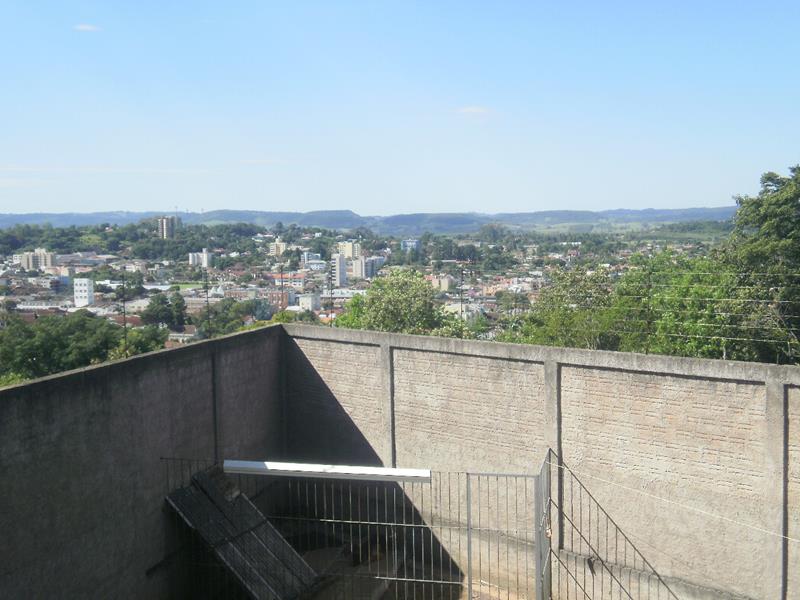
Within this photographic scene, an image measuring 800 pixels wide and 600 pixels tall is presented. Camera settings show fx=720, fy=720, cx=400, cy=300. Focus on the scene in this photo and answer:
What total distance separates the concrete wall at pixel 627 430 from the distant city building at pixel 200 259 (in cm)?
7883

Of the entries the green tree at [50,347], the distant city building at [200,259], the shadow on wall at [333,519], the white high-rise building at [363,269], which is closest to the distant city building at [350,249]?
the white high-rise building at [363,269]

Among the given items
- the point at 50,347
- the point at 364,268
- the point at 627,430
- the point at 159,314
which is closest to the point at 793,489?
the point at 627,430

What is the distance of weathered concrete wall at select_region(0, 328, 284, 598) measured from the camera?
26.3 feet

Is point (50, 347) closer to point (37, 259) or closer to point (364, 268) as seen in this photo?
point (37, 259)

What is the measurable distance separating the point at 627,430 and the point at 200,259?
8962 cm

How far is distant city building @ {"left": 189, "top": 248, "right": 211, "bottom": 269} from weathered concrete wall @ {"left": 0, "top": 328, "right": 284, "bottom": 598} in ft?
260

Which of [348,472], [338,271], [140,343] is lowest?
[140,343]

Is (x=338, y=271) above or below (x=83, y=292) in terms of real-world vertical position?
above

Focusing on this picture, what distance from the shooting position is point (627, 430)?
33.8ft

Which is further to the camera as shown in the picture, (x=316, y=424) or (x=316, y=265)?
(x=316, y=265)

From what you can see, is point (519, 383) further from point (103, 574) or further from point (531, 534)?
point (103, 574)

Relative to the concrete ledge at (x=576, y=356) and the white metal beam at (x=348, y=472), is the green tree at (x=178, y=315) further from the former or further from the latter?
the white metal beam at (x=348, y=472)

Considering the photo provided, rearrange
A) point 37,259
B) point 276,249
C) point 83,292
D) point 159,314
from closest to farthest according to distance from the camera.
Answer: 1. point 159,314
2. point 83,292
3. point 37,259
4. point 276,249

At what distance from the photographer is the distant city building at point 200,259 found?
9032cm
